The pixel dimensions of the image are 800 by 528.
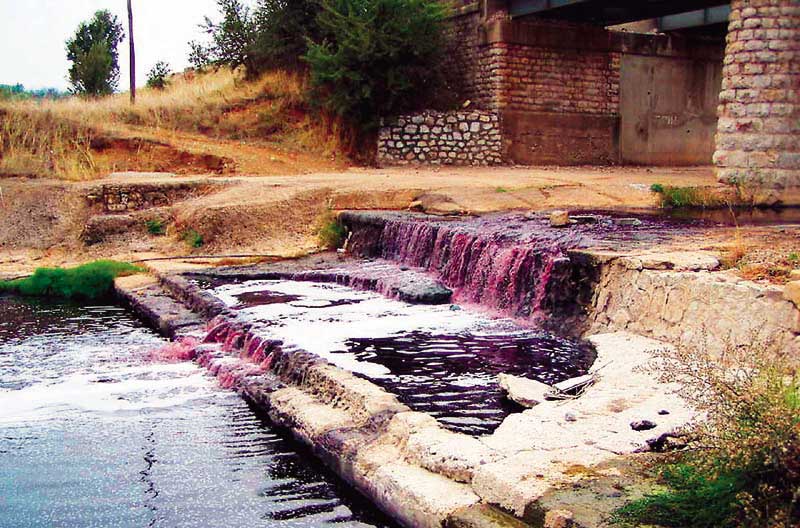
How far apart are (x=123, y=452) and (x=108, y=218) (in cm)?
907

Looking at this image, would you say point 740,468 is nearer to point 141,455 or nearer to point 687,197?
point 141,455

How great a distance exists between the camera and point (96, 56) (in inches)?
1294

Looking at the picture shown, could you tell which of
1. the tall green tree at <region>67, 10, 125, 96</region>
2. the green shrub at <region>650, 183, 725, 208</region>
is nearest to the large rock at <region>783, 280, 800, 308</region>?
the green shrub at <region>650, 183, 725, 208</region>

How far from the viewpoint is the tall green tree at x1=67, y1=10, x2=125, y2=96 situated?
32.9 m

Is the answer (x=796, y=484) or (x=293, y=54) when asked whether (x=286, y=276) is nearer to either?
(x=796, y=484)

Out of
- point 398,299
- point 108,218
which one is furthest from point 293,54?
point 398,299

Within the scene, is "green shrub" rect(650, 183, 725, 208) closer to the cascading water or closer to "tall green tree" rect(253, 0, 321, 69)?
the cascading water

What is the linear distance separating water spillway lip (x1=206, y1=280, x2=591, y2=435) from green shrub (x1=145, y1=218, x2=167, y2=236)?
477cm

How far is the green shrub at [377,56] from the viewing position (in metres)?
18.5

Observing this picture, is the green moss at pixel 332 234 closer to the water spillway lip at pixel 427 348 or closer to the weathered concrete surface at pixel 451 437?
the water spillway lip at pixel 427 348

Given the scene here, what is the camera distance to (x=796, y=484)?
3312 millimetres

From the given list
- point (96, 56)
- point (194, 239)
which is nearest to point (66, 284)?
point (194, 239)

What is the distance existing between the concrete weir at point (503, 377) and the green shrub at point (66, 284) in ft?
1.22

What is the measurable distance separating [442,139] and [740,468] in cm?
1609
